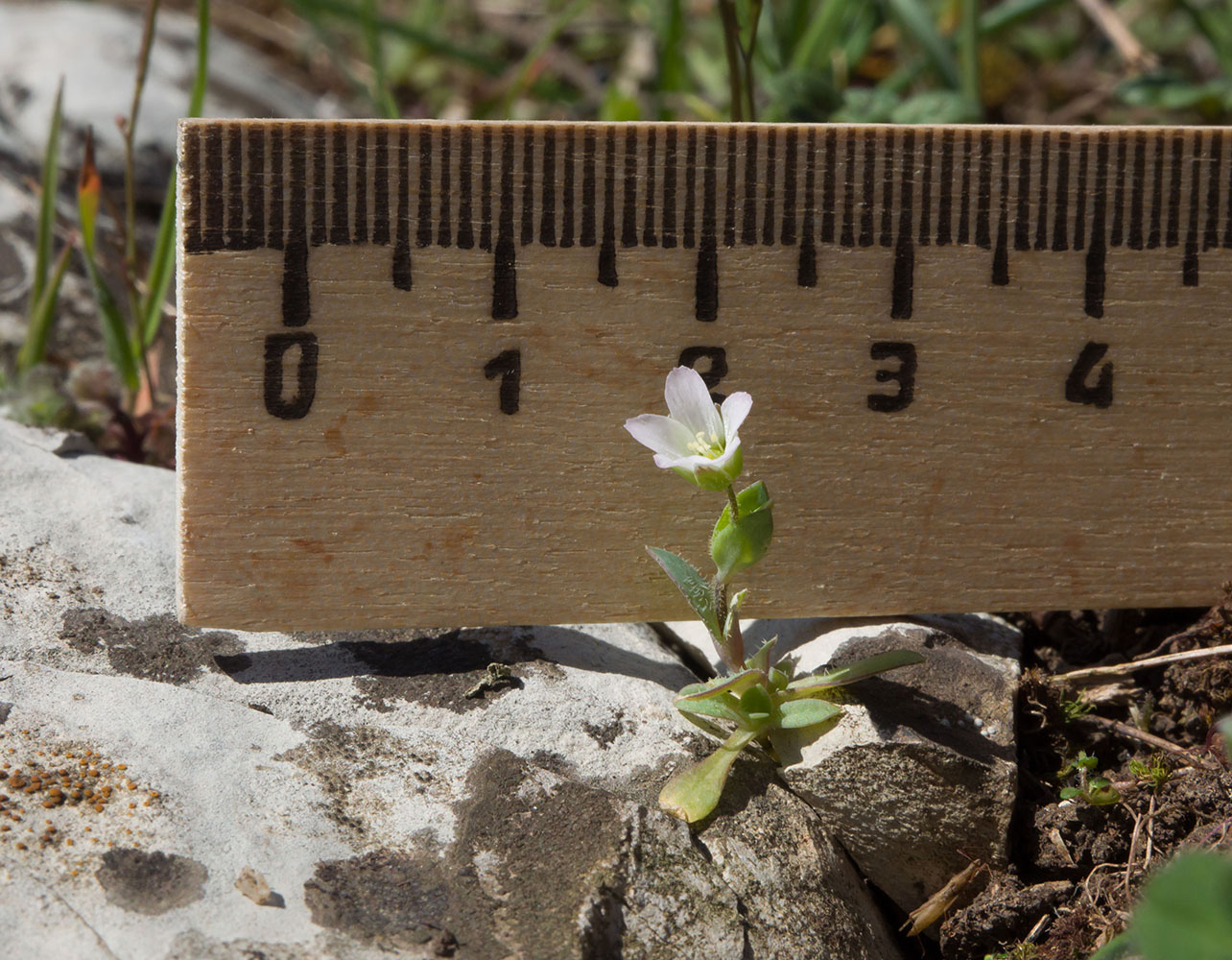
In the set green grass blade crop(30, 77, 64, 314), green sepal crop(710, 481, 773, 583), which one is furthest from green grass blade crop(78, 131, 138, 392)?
green sepal crop(710, 481, 773, 583)

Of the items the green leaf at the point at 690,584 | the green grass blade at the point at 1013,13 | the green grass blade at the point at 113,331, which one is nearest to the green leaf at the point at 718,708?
the green leaf at the point at 690,584

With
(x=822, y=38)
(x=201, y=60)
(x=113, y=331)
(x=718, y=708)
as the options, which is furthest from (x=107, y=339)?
(x=822, y=38)

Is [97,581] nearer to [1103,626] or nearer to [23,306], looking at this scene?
[23,306]

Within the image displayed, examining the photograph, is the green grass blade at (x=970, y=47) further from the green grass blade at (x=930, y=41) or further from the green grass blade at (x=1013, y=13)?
the green grass blade at (x=1013, y=13)

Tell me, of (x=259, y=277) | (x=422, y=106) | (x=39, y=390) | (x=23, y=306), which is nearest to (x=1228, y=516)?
(x=259, y=277)

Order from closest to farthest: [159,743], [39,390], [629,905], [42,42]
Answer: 1. [629,905]
2. [159,743]
3. [39,390]
4. [42,42]

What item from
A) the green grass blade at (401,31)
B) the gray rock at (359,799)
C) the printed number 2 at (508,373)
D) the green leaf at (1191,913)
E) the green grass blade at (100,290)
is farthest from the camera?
the green grass blade at (401,31)

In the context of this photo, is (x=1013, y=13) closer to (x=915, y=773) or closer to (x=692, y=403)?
(x=692, y=403)
